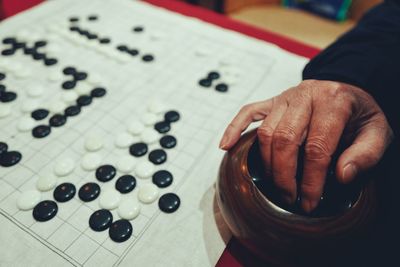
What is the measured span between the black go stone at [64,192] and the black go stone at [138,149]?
133 mm

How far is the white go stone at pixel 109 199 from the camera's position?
54 cm

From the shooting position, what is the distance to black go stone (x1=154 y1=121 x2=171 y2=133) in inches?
26.9

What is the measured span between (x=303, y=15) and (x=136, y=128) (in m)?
1.50

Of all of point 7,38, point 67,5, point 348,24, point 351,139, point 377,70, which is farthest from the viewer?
point 348,24

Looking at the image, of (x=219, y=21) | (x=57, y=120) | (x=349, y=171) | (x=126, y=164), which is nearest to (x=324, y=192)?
(x=349, y=171)

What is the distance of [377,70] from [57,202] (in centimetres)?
71

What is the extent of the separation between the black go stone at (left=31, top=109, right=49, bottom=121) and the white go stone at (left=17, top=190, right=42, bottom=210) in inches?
8.1

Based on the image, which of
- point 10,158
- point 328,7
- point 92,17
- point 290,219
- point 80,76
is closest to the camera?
point 290,219

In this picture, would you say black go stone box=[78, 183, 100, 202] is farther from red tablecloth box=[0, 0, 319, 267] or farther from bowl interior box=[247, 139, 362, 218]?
red tablecloth box=[0, 0, 319, 267]

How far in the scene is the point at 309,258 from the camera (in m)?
0.37

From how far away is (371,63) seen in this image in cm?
69

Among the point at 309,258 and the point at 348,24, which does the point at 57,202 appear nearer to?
the point at 309,258

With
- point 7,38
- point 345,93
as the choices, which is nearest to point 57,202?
point 345,93

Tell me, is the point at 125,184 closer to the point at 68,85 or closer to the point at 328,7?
the point at 68,85
